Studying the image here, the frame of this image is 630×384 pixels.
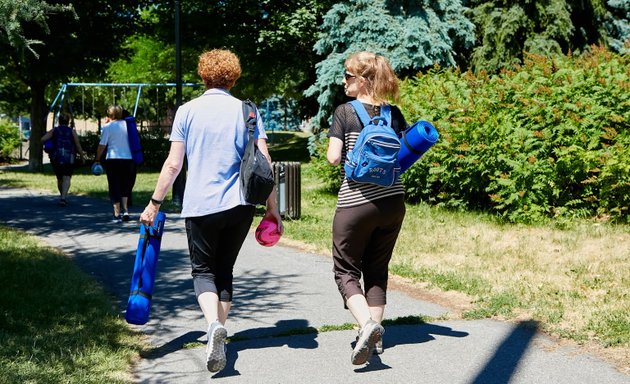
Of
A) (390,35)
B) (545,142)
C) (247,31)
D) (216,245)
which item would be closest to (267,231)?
(216,245)

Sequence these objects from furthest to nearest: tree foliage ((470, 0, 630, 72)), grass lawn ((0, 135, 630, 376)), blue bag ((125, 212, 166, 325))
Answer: tree foliage ((470, 0, 630, 72)) → grass lawn ((0, 135, 630, 376)) → blue bag ((125, 212, 166, 325))

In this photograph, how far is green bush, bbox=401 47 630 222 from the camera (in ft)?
30.9

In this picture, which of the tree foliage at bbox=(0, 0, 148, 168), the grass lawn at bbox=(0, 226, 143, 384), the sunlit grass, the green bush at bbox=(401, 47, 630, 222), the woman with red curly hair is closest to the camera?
the grass lawn at bbox=(0, 226, 143, 384)

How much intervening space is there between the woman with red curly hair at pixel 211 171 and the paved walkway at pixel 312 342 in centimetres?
54

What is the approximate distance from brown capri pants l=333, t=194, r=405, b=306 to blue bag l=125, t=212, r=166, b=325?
1.18 metres

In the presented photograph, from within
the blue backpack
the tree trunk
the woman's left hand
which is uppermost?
the blue backpack

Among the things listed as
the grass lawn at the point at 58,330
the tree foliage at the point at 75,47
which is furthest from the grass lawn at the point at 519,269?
the tree foliage at the point at 75,47

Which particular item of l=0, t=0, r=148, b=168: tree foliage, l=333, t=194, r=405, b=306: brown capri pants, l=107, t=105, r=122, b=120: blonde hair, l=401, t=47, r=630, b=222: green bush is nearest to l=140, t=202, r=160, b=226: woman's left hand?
l=333, t=194, r=405, b=306: brown capri pants

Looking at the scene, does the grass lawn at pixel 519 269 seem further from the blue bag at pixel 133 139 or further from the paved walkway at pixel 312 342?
the blue bag at pixel 133 139

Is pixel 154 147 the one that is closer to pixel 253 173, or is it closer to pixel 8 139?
pixel 8 139

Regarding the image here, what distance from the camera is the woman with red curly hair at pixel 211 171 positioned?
14.9ft

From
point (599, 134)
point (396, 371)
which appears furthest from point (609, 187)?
point (396, 371)

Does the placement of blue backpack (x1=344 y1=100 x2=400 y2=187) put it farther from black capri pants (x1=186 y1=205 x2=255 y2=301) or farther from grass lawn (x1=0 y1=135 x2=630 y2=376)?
grass lawn (x1=0 y1=135 x2=630 y2=376)

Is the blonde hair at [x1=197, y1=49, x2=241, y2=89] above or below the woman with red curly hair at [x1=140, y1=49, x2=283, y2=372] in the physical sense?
above
